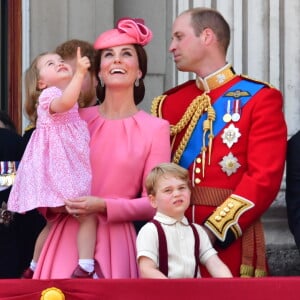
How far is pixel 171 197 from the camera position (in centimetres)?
631

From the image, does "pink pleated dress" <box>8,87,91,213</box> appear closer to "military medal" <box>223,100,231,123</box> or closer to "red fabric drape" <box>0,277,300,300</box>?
"red fabric drape" <box>0,277,300,300</box>

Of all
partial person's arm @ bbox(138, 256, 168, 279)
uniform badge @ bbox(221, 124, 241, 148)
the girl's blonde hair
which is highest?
the girl's blonde hair

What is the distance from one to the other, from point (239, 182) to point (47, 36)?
214 cm

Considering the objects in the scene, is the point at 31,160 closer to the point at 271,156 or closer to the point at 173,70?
the point at 271,156

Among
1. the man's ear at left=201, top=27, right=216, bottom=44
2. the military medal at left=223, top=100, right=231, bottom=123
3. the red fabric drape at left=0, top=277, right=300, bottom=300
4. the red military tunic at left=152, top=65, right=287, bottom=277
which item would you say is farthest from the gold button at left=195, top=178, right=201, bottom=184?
the red fabric drape at left=0, top=277, right=300, bottom=300

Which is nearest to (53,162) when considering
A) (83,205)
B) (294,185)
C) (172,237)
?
(83,205)

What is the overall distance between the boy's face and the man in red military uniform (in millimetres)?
338

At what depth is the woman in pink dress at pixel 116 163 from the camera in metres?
6.40

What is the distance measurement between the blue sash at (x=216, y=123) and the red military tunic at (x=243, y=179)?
21mm

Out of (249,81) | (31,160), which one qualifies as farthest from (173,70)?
(31,160)

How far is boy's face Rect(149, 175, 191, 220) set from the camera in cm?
630

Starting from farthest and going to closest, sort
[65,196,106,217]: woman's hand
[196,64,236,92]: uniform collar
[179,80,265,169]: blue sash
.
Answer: [196,64,236,92]: uniform collar < [179,80,265,169]: blue sash < [65,196,106,217]: woman's hand

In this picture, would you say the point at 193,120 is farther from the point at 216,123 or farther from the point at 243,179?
the point at 243,179

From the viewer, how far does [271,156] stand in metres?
6.66
